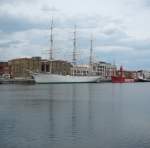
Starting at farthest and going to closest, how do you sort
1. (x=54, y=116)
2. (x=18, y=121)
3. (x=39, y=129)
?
(x=54, y=116), (x=18, y=121), (x=39, y=129)

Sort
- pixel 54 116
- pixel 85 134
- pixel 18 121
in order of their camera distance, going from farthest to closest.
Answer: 1. pixel 54 116
2. pixel 18 121
3. pixel 85 134

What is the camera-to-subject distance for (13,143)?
3023 centimetres

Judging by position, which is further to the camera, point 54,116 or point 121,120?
point 54,116

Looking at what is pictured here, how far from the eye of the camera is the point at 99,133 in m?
34.8

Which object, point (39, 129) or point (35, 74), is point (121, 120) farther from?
point (35, 74)

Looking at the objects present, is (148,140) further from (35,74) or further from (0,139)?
(35,74)

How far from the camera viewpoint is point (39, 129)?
3669 centimetres

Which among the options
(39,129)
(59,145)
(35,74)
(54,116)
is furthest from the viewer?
(35,74)

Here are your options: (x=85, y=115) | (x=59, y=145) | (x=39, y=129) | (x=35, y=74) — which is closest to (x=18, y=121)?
(x=39, y=129)

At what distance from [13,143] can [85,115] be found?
62.3ft

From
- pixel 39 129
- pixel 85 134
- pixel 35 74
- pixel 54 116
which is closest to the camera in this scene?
pixel 85 134

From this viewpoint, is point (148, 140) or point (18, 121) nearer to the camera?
point (148, 140)

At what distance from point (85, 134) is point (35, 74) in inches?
6352

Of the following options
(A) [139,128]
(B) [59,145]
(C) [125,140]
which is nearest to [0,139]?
(B) [59,145]
